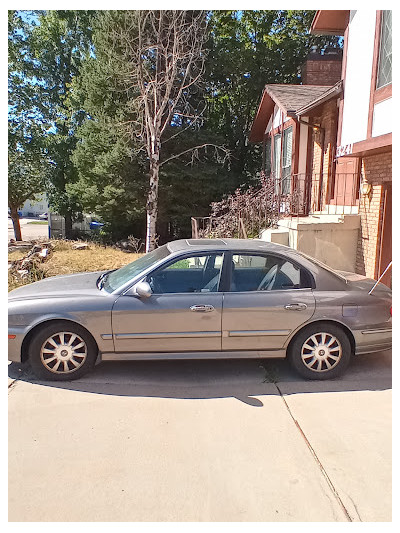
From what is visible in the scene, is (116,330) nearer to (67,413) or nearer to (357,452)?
(67,413)

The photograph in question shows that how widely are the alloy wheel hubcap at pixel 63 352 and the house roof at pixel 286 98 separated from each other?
8.96 m

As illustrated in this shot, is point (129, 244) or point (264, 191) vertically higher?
point (264, 191)

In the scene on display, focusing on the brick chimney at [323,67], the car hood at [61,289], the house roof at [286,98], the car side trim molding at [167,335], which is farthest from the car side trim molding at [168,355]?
the brick chimney at [323,67]

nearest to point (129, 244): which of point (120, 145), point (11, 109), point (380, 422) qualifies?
point (120, 145)

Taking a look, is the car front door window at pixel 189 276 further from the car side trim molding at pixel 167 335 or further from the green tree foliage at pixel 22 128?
the green tree foliage at pixel 22 128

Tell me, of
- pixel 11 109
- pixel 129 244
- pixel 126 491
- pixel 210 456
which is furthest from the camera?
pixel 11 109

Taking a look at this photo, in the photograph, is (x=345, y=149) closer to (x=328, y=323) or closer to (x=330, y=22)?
(x=330, y=22)

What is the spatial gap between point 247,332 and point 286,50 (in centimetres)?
2102

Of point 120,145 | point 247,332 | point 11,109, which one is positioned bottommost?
point 247,332

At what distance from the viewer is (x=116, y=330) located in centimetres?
418

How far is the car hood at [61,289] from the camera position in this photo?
4328 millimetres

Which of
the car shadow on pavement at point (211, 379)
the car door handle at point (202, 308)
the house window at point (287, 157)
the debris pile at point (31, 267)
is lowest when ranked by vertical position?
the car shadow on pavement at point (211, 379)

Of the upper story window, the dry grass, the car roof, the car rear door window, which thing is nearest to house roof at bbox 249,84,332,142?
the upper story window
